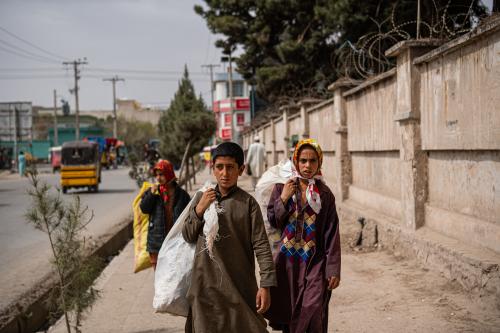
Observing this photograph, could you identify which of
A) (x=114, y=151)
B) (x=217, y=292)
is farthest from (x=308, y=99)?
(x=114, y=151)

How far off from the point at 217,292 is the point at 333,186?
9.60 m

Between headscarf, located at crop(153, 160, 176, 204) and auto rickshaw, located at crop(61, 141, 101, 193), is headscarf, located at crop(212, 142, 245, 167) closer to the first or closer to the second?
headscarf, located at crop(153, 160, 176, 204)

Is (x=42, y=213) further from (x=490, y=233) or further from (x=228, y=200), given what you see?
(x=490, y=233)

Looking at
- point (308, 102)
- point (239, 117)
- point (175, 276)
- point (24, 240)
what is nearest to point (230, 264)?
point (175, 276)

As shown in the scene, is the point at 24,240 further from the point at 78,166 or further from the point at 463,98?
the point at 78,166

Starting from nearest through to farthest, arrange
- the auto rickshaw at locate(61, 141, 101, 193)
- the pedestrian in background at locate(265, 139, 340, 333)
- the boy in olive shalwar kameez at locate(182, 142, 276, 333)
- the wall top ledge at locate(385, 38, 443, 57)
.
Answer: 1. the boy in olive shalwar kameez at locate(182, 142, 276, 333)
2. the pedestrian in background at locate(265, 139, 340, 333)
3. the wall top ledge at locate(385, 38, 443, 57)
4. the auto rickshaw at locate(61, 141, 101, 193)

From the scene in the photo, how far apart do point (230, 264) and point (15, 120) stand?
4661 centimetres

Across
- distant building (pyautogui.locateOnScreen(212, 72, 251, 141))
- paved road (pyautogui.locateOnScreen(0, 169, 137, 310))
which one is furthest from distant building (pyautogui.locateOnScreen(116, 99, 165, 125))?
paved road (pyautogui.locateOnScreen(0, 169, 137, 310))

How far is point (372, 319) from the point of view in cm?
509

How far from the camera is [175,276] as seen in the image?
3527mm

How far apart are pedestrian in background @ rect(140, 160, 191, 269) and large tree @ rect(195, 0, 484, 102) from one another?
13.7 meters

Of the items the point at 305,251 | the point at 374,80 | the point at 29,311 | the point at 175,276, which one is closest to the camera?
the point at 175,276

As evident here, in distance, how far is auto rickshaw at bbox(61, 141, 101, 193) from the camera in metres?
22.0

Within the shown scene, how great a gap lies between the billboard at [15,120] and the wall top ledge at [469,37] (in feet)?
144
